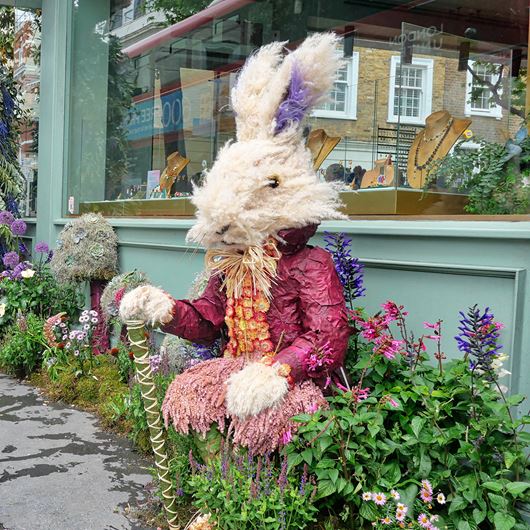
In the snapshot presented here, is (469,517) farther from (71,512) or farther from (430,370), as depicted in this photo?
(71,512)

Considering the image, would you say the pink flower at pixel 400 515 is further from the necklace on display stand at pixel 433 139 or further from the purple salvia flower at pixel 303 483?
the necklace on display stand at pixel 433 139

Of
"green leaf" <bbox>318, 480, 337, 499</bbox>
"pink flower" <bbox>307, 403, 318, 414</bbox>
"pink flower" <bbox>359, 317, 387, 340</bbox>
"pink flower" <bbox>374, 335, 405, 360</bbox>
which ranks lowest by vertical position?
"green leaf" <bbox>318, 480, 337, 499</bbox>

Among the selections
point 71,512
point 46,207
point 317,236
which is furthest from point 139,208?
point 71,512

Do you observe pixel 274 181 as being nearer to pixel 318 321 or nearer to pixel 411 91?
pixel 318 321

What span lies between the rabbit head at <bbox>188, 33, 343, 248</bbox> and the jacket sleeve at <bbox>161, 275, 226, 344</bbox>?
31cm

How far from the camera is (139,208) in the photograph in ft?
22.9

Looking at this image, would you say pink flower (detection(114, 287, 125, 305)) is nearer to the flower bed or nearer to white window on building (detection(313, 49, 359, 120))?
white window on building (detection(313, 49, 359, 120))

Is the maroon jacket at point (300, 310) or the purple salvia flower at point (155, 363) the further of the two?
the purple salvia flower at point (155, 363)

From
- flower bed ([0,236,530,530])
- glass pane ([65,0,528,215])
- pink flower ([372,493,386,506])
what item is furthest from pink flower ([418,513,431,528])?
glass pane ([65,0,528,215])

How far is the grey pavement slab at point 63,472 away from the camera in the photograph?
346cm

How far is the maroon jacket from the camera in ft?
9.91

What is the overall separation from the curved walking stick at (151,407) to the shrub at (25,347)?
3167mm

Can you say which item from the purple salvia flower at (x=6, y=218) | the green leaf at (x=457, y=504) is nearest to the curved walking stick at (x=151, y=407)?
the green leaf at (x=457, y=504)

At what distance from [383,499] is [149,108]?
549 cm
